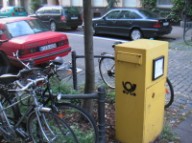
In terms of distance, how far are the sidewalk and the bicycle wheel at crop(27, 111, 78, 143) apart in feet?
5.15

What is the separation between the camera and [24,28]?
8.59 m

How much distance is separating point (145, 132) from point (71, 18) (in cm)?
1478

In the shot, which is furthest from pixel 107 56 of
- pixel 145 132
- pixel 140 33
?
pixel 140 33

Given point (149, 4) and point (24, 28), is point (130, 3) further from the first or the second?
point (24, 28)

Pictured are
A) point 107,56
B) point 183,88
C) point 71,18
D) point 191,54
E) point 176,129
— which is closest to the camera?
point 176,129

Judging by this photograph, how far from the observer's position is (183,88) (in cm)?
615

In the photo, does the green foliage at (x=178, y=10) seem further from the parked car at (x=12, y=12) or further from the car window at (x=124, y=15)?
the parked car at (x=12, y=12)

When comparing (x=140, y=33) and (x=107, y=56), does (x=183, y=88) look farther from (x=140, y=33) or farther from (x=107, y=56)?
(x=140, y=33)

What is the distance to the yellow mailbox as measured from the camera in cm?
340

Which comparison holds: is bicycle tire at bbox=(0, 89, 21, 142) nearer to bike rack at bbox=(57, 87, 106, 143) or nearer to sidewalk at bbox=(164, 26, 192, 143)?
bike rack at bbox=(57, 87, 106, 143)

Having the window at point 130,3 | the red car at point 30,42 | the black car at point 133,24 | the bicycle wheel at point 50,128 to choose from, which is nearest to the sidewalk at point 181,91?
the bicycle wheel at point 50,128

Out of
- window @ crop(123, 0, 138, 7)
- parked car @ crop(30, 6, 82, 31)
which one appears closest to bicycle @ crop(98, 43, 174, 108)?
parked car @ crop(30, 6, 82, 31)

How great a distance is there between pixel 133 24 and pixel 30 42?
6337mm

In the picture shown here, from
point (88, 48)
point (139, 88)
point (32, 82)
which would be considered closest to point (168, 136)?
point (139, 88)
